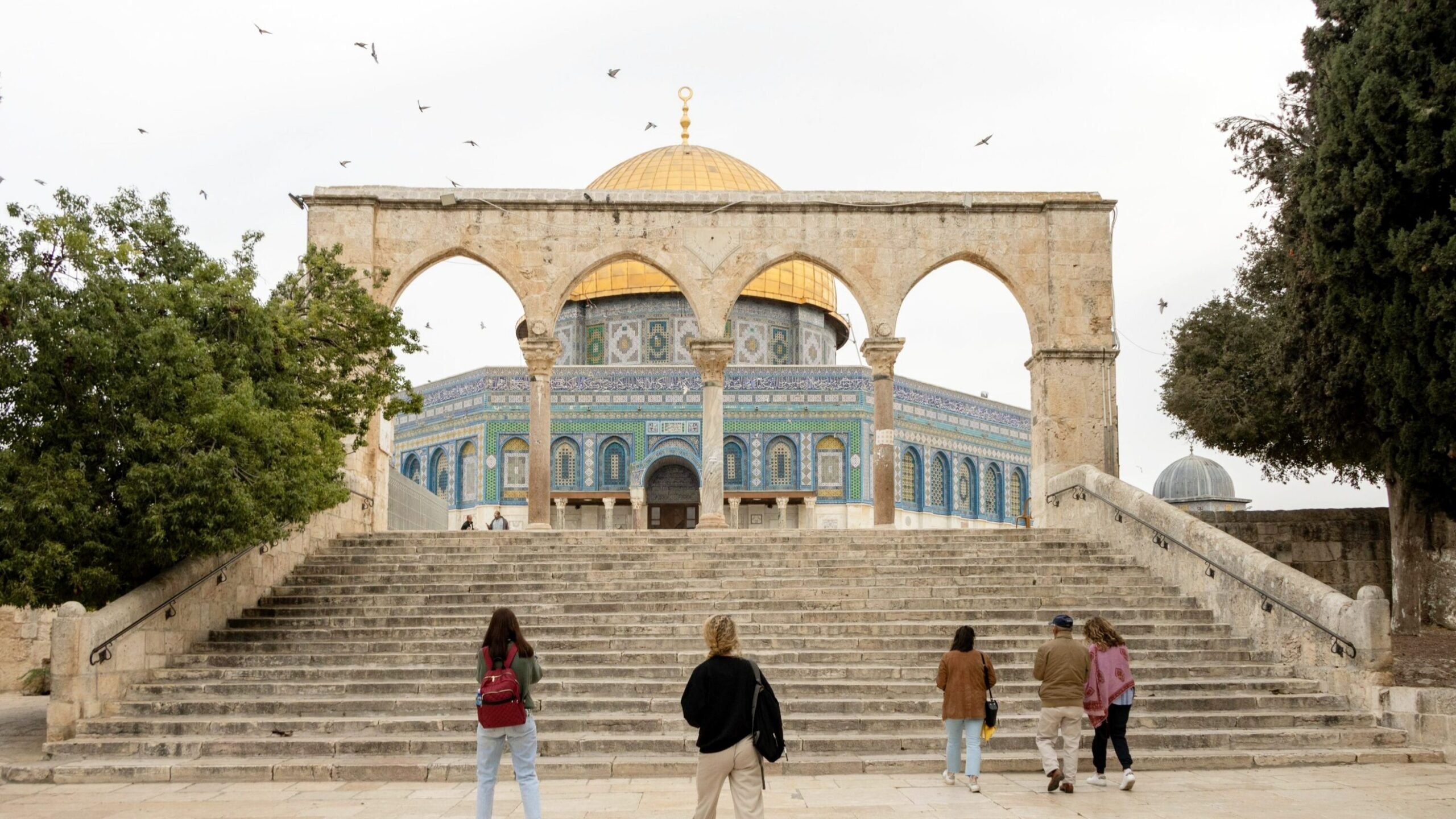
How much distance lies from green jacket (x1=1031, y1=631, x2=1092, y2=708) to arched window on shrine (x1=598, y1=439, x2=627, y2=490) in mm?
25416

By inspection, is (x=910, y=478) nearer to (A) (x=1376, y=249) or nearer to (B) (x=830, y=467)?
(B) (x=830, y=467)

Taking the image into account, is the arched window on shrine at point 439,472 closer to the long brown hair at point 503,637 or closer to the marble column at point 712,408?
the marble column at point 712,408

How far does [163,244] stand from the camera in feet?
43.2

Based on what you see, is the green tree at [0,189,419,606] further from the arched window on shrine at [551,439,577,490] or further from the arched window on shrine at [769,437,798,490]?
the arched window on shrine at [769,437,798,490]

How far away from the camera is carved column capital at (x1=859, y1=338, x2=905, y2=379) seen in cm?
1889

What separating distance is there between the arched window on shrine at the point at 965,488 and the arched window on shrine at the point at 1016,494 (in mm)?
1703

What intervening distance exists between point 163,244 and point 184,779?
6.21 metres

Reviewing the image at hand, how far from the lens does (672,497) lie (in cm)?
3362

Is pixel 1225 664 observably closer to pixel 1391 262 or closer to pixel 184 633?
pixel 1391 262

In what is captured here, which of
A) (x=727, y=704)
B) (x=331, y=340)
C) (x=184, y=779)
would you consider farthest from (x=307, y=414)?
(x=727, y=704)

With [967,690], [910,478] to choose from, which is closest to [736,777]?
[967,690]

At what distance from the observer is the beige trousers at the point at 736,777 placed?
602 centimetres

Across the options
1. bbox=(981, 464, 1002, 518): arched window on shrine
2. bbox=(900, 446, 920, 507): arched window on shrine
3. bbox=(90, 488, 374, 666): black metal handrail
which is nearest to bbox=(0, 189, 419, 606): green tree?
bbox=(90, 488, 374, 666): black metal handrail

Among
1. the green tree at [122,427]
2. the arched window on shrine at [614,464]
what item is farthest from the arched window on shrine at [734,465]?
the green tree at [122,427]
